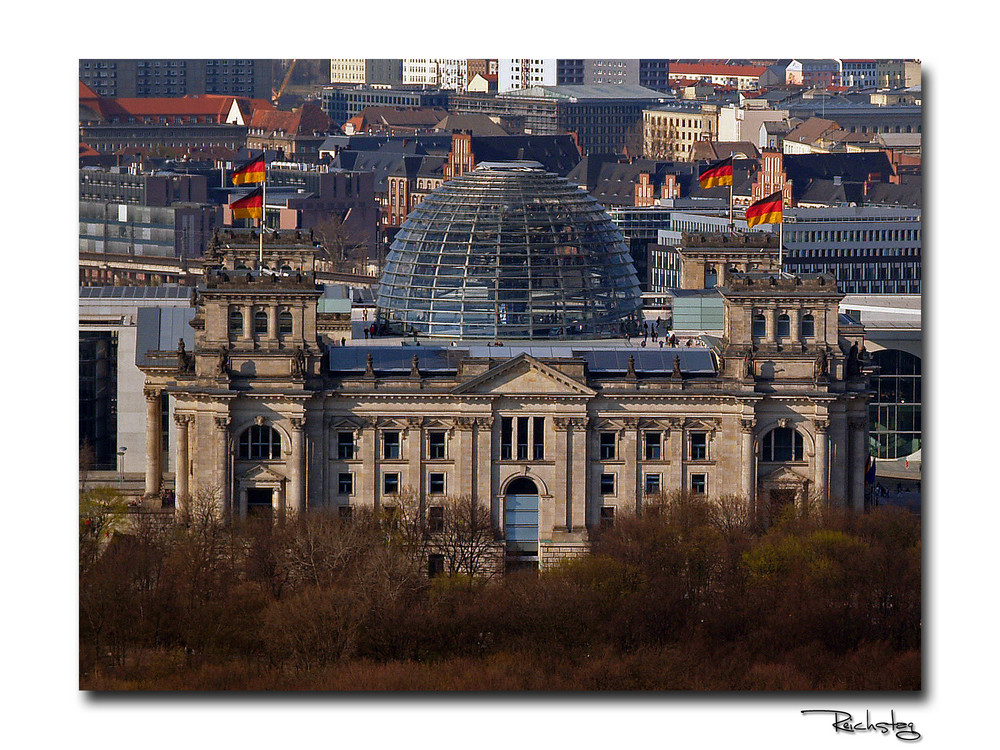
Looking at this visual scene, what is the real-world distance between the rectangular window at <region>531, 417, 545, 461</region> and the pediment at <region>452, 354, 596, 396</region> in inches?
64.6

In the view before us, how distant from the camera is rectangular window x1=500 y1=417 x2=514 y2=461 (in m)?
162

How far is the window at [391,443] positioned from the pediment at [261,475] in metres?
5.41

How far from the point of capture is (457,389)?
160 m

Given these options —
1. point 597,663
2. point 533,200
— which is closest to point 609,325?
point 533,200

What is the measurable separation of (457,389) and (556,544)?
30.0 ft

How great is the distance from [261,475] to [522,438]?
13219 mm

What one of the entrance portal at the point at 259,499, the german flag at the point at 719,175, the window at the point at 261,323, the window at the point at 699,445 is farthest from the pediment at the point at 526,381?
the german flag at the point at 719,175

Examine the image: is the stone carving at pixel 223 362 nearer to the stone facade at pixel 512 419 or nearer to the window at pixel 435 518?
the stone facade at pixel 512 419

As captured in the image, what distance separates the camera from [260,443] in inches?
6329

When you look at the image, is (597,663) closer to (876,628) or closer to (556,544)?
(876,628)

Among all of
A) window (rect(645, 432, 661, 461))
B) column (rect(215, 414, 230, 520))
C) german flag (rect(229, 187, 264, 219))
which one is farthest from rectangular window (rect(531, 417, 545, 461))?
german flag (rect(229, 187, 264, 219))

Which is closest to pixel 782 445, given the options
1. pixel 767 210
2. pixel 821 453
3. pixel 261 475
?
pixel 821 453

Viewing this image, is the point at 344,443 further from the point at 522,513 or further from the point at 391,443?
the point at 522,513
